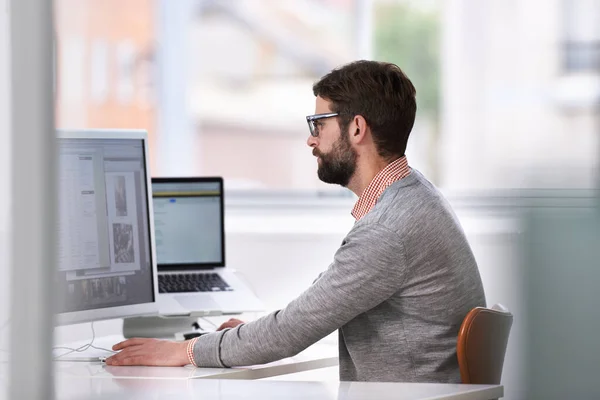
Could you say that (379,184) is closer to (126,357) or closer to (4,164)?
(126,357)

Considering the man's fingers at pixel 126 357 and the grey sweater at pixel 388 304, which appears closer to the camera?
Result: the grey sweater at pixel 388 304

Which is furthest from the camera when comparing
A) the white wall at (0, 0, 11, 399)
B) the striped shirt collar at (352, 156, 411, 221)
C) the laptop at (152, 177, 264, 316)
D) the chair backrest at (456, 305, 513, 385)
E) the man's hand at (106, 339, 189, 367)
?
the laptop at (152, 177, 264, 316)

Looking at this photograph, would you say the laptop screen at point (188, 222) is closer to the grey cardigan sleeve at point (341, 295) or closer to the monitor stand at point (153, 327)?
the monitor stand at point (153, 327)

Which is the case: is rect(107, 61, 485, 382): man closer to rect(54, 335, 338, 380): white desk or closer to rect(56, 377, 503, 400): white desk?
rect(54, 335, 338, 380): white desk

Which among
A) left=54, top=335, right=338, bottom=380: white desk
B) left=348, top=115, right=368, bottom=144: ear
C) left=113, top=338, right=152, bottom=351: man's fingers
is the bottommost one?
left=54, top=335, right=338, bottom=380: white desk

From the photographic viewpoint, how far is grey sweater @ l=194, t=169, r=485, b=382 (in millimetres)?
1781

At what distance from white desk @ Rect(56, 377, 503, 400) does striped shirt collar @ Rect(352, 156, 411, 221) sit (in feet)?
1.64

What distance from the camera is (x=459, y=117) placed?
399 cm

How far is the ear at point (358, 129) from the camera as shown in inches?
79.5

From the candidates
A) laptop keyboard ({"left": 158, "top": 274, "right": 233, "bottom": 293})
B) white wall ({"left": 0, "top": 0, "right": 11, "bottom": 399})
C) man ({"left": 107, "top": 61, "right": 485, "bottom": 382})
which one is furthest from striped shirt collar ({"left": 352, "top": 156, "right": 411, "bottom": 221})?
white wall ({"left": 0, "top": 0, "right": 11, "bottom": 399})

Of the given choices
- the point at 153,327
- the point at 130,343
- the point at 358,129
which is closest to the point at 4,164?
the point at 130,343

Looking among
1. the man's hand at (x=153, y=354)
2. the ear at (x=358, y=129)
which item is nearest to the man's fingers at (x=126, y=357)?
the man's hand at (x=153, y=354)

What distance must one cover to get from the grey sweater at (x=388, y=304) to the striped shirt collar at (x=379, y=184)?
7 centimetres

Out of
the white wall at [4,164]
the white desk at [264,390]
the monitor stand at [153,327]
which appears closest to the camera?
the white wall at [4,164]
